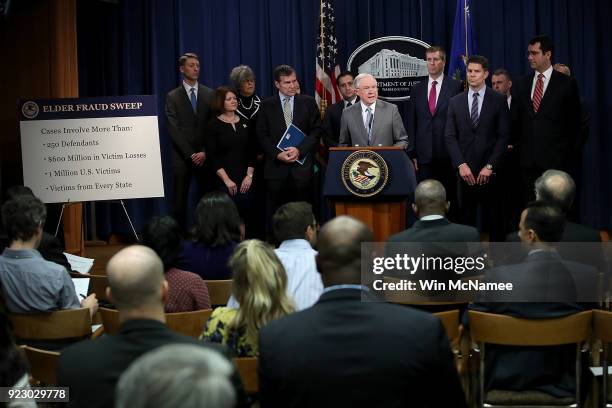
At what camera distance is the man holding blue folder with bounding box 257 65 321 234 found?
25.2ft

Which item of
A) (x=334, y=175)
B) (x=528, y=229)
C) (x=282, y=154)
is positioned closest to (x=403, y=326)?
(x=528, y=229)

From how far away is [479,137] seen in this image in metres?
7.21

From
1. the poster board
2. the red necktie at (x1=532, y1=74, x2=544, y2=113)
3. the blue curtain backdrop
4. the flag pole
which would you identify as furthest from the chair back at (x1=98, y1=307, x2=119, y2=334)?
the blue curtain backdrop

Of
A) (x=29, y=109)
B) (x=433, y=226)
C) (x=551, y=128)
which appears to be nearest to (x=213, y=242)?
(x=433, y=226)

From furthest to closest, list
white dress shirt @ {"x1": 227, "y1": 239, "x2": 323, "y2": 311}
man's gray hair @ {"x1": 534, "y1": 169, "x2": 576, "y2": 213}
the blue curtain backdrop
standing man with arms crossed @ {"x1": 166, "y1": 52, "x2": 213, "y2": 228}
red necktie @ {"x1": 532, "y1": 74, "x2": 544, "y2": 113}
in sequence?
the blue curtain backdrop → standing man with arms crossed @ {"x1": 166, "y1": 52, "x2": 213, "y2": 228} → red necktie @ {"x1": 532, "y1": 74, "x2": 544, "y2": 113} → man's gray hair @ {"x1": 534, "y1": 169, "x2": 576, "y2": 213} → white dress shirt @ {"x1": 227, "y1": 239, "x2": 323, "y2": 311}

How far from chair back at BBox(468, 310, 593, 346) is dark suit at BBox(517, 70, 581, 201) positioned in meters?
4.29

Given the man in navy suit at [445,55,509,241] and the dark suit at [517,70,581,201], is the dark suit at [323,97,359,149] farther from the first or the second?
the dark suit at [517,70,581,201]

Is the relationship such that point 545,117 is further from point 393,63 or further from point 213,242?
point 213,242

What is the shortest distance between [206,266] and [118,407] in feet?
9.63

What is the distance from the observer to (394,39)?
30.3ft

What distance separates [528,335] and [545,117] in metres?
4.56

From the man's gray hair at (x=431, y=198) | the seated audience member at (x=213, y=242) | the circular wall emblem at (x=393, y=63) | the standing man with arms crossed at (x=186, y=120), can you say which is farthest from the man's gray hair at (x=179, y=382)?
the circular wall emblem at (x=393, y=63)

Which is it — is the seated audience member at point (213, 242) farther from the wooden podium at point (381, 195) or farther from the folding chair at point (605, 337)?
the wooden podium at point (381, 195)

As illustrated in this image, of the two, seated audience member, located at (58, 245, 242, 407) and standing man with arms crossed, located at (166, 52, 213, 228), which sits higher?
standing man with arms crossed, located at (166, 52, 213, 228)
